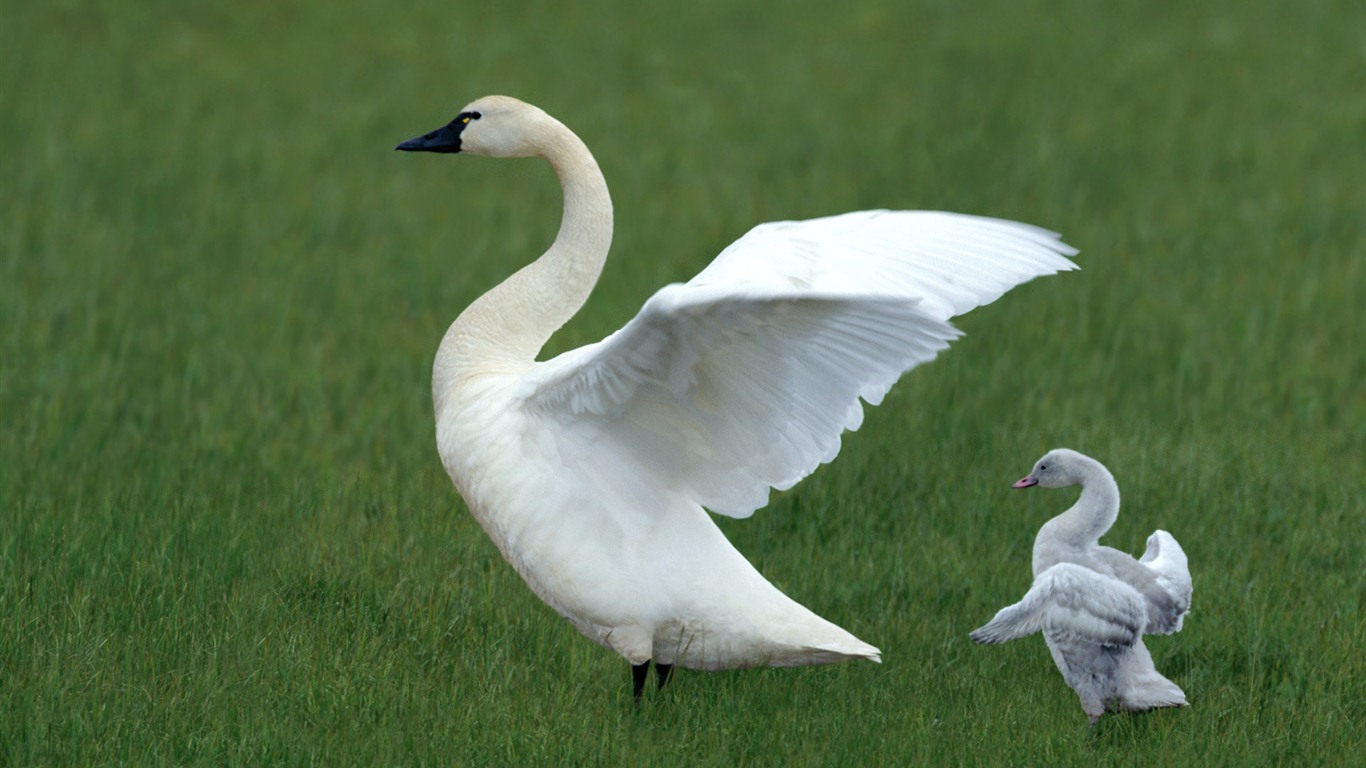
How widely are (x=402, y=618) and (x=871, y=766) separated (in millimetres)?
1827

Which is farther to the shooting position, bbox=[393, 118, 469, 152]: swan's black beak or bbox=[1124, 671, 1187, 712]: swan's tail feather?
bbox=[393, 118, 469, 152]: swan's black beak

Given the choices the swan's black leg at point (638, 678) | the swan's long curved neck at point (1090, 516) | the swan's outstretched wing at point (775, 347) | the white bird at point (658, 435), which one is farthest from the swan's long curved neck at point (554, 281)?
the swan's long curved neck at point (1090, 516)

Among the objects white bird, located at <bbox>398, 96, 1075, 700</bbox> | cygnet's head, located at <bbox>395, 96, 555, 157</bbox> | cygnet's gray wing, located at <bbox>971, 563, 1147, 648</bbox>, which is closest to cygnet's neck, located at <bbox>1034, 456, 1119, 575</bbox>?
cygnet's gray wing, located at <bbox>971, 563, 1147, 648</bbox>

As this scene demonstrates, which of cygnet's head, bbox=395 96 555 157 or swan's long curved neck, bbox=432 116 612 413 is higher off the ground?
cygnet's head, bbox=395 96 555 157

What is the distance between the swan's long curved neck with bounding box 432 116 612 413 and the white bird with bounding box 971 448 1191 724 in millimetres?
1603

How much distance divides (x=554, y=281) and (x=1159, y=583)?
2.06 metres

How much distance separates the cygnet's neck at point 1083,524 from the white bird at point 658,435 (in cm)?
72

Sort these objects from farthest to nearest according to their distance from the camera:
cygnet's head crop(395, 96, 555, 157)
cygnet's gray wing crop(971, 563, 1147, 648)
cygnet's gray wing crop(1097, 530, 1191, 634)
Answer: cygnet's head crop(395, 96, 555, 157) < cygnet's gray wing crop(1097, 530, 1191, 634) < cygnet's gray wing crop(971, 563, 1147, 648)

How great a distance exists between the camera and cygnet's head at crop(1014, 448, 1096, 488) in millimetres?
5641

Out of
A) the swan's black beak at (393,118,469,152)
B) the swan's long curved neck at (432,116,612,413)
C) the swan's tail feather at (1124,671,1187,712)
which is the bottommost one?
the swan's tail feather at (1124,671,1187,712)

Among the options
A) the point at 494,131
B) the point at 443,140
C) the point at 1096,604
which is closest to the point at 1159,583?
the point at 1096,604

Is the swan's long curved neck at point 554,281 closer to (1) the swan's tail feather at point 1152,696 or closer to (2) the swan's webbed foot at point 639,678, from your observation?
(2) the swan's webbed foot at point 639,678

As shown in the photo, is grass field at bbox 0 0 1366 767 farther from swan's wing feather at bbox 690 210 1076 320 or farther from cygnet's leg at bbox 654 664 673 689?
swan's wing feather at bbox 690 210 1076 320

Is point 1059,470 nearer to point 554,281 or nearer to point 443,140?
point 554,281
